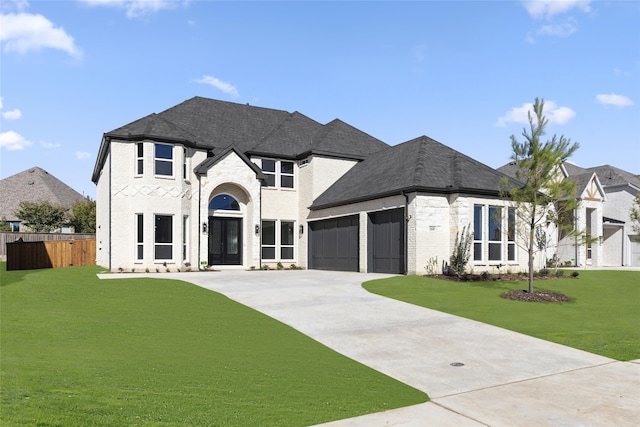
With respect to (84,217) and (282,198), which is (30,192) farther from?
(282,198)

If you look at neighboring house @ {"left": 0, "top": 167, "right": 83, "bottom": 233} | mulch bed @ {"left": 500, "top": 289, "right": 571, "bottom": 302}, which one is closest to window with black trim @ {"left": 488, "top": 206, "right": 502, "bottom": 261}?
mulch bed @ {"left": 500, "top": 289, "right": 571, "bottom": 302}

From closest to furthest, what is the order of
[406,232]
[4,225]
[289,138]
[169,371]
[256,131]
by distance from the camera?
[169,371] < [406,232] < [289,138] < [256,131] < [4,225]

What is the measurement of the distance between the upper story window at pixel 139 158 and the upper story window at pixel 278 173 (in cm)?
724

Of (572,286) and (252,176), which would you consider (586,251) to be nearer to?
(572,286)

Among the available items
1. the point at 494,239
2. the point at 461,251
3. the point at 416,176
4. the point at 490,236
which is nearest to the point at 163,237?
the point at 416,176

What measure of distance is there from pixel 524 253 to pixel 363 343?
15.2m

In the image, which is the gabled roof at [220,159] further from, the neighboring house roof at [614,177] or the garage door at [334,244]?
the neighboring house roof at [614,177]

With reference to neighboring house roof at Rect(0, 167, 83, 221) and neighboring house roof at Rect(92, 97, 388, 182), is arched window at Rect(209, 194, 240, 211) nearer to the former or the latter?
neighboring house roof at Rect(92, 97, 388, 182)

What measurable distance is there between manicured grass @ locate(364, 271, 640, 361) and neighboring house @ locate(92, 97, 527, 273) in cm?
309

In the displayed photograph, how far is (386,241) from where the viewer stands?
22.9m

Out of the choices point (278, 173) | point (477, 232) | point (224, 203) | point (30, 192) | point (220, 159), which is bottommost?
point (477, 232)

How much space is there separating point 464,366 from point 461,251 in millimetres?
12863

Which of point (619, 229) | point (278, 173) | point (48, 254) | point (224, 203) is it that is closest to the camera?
point (48, 254)

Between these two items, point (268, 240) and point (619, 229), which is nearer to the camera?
point (268, 240)
